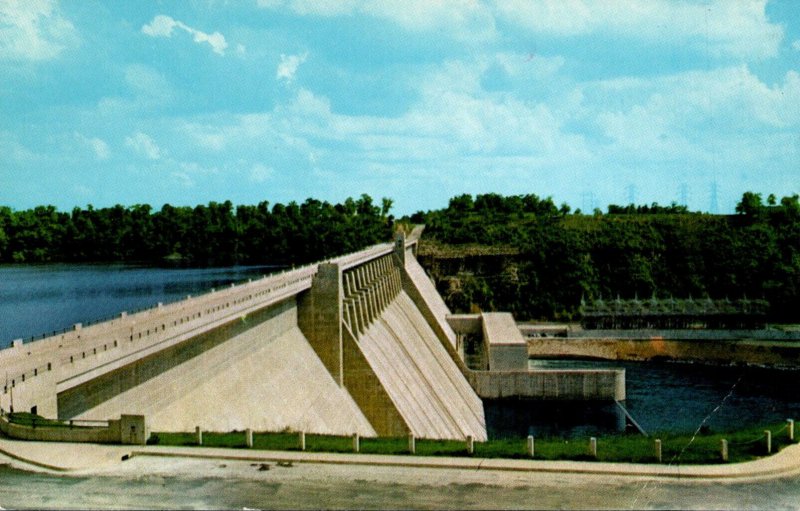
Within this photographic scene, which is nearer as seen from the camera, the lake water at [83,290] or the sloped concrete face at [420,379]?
the sloped concrete face at [420,379]

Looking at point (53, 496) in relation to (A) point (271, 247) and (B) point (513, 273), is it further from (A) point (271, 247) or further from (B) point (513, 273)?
(A) point (271, 247)

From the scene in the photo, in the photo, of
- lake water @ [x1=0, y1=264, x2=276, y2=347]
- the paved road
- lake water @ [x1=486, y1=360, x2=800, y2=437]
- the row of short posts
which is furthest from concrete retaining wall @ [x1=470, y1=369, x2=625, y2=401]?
the paved road

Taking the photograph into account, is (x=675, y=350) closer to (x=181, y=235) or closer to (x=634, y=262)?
(x=634, y=262)

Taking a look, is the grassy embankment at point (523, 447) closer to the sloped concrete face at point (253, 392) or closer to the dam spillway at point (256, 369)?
the sloped concrete face at point (253, 392)

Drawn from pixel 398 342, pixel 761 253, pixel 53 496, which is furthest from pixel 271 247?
pixel 53 496

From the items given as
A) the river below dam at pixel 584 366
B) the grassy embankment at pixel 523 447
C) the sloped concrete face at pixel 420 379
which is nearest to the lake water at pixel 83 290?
the river below dam at pixel 584 366

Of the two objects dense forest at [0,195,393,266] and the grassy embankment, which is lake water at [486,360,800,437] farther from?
dense forest at [0,195,393,266]
